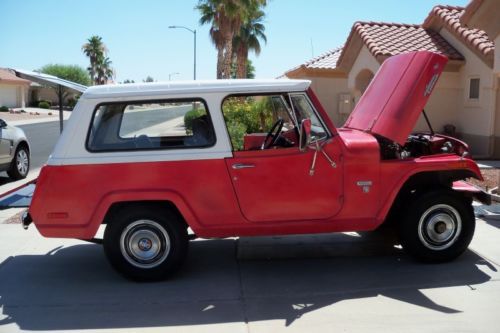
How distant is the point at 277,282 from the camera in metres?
5.24

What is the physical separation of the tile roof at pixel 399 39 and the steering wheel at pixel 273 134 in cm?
985

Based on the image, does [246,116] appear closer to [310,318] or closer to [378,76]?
[378,76]

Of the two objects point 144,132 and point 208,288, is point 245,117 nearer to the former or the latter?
point 144,132

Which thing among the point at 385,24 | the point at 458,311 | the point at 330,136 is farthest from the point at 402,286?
the point at 385,24

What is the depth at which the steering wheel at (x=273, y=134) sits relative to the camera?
5.51 metres

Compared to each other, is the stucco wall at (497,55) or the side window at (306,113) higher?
the stucco wall at (497,55)

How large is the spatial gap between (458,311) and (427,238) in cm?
118

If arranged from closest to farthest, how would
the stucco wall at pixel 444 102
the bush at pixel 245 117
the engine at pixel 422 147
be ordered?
the bush at pixel 245 117 → the engine at pixel 422 147 → the stucco wall at pixel 444 102

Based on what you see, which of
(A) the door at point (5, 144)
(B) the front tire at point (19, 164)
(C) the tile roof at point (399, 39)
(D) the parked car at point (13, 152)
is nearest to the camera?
(A) the door at point (5, 144)

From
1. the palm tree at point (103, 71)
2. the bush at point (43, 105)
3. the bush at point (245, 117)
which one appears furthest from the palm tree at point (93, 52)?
the bush at point (245, 117)

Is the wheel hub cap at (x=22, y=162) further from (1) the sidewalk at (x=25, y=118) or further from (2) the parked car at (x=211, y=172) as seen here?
(1) the sidewalk at (x=25, y=118)

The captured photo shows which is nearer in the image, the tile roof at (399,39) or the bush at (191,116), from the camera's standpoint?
the bush at (191,116)

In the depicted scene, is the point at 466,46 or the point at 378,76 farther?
the point at 466,46

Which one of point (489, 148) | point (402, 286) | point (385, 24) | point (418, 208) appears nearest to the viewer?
point (402, 286)
